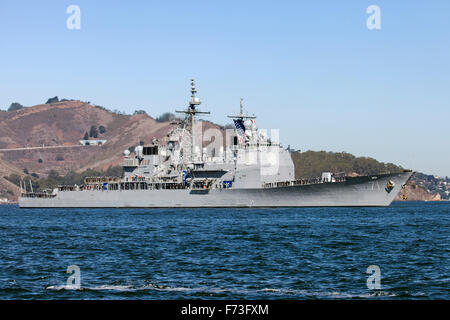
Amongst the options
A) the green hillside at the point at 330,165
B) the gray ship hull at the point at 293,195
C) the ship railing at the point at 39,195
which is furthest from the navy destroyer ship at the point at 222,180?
the green hillside at the point at 330,165

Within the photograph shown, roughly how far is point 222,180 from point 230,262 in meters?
42.9

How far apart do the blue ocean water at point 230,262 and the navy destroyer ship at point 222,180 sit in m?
20.4

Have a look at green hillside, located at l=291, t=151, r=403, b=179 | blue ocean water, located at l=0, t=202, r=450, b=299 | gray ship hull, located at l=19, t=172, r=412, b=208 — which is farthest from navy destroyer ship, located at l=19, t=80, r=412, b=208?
green hillside, located at l=291, t=151, r=403, b=179

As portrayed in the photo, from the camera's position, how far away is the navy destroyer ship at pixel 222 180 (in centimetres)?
5972

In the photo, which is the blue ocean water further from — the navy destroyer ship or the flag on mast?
the flag on mast

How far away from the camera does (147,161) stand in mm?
75812

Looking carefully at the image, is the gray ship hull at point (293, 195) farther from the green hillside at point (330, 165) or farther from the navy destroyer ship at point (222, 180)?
the green hillside at point (330, 165)

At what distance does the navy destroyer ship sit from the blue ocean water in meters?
20.4

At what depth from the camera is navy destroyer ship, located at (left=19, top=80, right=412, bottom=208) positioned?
5972 cm

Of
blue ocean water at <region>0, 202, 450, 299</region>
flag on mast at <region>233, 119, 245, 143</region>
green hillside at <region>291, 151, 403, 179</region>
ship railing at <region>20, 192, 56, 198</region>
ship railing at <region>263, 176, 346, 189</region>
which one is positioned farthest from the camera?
green hillside at <region>291, 151, 403, 179</region>

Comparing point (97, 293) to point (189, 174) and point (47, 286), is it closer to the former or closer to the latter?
point (47, 286)

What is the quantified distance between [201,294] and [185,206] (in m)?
52.2
